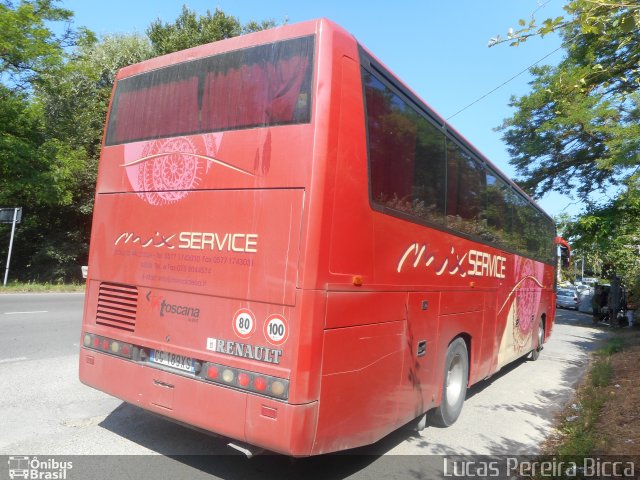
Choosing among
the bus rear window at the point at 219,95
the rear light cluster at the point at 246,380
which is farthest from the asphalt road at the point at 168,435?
the bus rear window at the point at 219,95

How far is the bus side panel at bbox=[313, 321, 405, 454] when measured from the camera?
3348 mm

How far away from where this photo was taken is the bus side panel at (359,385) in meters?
3.35

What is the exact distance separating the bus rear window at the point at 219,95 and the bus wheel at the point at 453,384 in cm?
335

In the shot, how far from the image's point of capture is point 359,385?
142 inches

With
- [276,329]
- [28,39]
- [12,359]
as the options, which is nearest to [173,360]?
[276,329]

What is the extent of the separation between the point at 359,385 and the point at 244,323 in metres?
0.99

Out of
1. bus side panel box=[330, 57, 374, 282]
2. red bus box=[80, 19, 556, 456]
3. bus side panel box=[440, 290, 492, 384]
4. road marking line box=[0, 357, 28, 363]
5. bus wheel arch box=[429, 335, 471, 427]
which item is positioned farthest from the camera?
road marking line box=[0, 357, 28, 363]

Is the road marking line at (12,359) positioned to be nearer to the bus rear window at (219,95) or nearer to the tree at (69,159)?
the bus rear window at (219,95)

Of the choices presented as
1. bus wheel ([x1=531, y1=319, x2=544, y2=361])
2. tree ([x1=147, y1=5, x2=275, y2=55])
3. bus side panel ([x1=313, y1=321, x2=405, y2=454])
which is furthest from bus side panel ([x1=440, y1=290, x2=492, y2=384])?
tree ([x1=147, y1=5, x2=275, y2=55])

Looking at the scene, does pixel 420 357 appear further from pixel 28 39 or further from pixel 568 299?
pixel 568 299

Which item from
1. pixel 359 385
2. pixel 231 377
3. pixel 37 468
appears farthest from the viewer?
pixel 37 468

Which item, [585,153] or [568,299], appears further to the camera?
[568,299]

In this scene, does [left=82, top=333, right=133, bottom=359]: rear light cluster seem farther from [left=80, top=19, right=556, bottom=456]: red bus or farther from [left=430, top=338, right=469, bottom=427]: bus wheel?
[left=430, top=338, right=469, bottom=427]: bus wheel

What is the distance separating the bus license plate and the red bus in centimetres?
1
